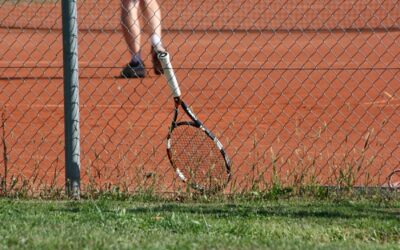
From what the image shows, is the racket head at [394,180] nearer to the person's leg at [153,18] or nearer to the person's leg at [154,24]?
the person's leg at [154,24]

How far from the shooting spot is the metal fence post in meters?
7.71

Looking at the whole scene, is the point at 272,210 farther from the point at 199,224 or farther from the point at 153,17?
the point at 153,17

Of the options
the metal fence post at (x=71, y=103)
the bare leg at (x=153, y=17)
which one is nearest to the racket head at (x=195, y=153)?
the metal fence post at (x=71, y=103)

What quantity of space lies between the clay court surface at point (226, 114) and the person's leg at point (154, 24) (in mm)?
412

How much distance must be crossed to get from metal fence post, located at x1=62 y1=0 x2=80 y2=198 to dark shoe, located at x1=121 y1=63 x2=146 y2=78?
3302 millimetres

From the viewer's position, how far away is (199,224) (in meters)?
6.54

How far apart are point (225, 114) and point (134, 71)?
1.11 metres

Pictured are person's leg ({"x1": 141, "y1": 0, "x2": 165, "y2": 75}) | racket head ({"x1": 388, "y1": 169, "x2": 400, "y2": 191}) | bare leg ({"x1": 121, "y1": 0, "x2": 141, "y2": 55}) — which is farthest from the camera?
bare leg ({"x1": 121, "y1": 0, "x2": 141, "y2": 55})

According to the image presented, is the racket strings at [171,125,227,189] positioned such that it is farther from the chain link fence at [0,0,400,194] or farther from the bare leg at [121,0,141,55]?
the bare leg at [121,0,141,55]

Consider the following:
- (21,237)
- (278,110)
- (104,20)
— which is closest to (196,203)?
(21,237)

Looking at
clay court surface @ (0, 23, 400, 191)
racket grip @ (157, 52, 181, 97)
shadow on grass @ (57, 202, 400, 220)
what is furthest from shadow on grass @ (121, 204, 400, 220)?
racket grip @ (157, 52, 181, 97)

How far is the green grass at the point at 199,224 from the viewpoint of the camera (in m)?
6.06

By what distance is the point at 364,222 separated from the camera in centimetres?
680

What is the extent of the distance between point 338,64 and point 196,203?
22.8 feet
